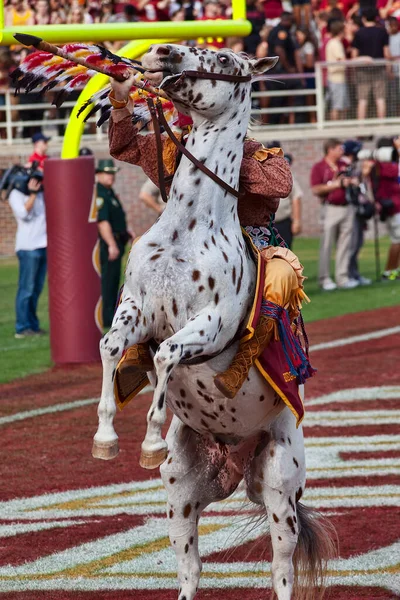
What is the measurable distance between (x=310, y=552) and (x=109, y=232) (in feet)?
34.4

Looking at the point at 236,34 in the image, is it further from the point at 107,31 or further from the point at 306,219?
the point at 306,219

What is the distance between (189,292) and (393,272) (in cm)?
1503

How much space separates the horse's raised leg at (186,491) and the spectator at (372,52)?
2101 cm

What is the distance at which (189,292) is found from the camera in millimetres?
5020

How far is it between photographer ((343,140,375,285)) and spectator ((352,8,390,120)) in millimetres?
4938

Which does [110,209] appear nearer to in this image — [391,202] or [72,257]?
[72,257]

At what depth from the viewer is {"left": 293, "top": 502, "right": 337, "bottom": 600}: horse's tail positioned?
591 centimetres

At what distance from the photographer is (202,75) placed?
16.6ft

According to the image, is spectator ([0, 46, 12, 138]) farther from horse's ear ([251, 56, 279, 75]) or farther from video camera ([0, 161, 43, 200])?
horse's ear ([251, 56, 279, 75])

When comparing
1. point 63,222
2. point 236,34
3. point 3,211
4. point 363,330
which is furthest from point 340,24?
point 236,34

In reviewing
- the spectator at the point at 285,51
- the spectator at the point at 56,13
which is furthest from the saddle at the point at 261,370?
the spectator at the point at 285,51

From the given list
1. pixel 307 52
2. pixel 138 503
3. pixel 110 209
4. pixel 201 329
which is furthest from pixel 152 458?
pixel 307 52

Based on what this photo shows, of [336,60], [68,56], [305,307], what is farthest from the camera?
[336,60]

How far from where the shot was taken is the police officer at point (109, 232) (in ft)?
52.6
